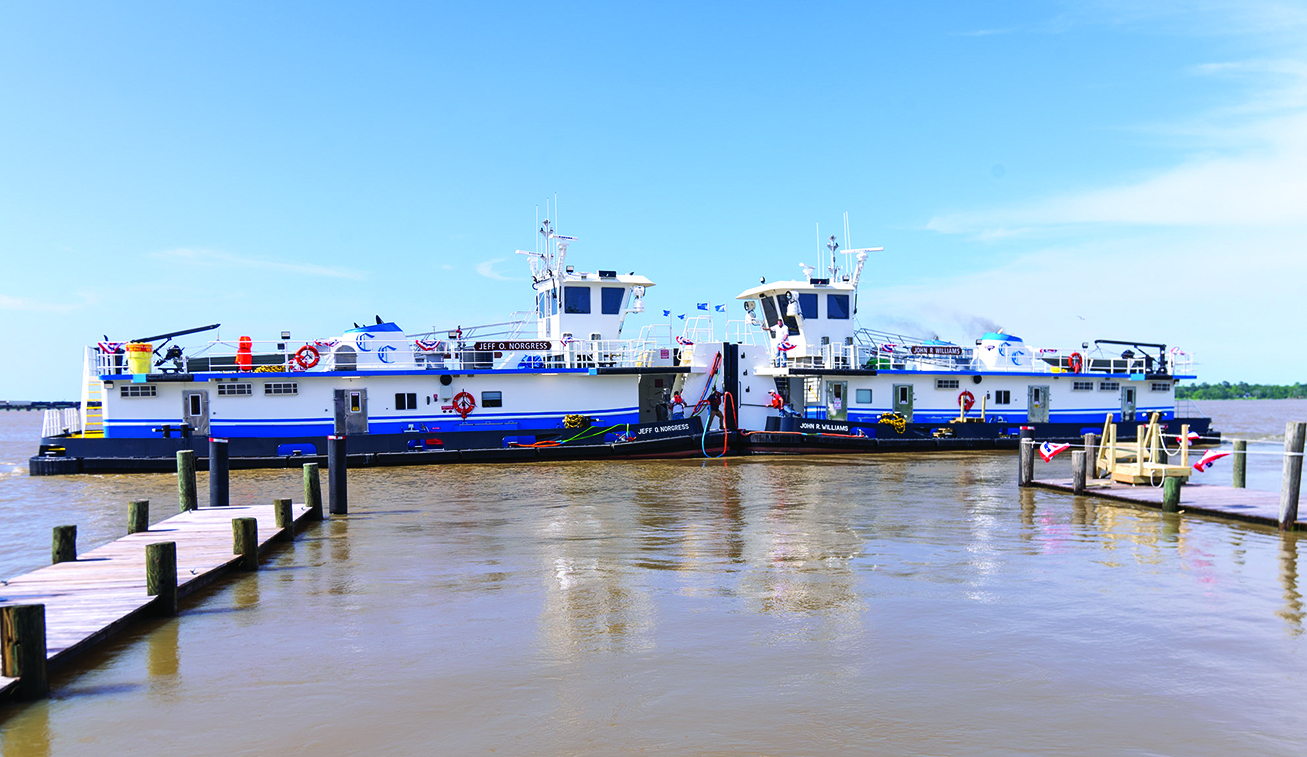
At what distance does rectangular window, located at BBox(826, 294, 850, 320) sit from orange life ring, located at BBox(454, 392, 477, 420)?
12.1 metres

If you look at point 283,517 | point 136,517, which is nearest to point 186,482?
point 136,517

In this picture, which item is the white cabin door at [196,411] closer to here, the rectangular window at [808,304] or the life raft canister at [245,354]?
the life raft canister at [245,354]

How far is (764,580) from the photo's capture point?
34.0 ft

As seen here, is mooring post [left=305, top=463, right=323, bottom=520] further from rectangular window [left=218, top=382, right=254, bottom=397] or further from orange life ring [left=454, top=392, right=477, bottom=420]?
rectangular window [left=218, top=382, right=254, bottom=397]

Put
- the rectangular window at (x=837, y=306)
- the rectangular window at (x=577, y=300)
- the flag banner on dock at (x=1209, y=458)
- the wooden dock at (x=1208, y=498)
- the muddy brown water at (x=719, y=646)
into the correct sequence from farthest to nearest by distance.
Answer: the rectangular window at (x=837, y=306) < the rectangular window at (x=577, y=300) < the flag banner on dock at (x=1209, y=458) < the wooden dock at (x=1208, y=498) < the muddy brown water at (x=719, y=646)

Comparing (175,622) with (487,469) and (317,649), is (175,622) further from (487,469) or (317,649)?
(487,469)

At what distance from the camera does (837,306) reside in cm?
3136

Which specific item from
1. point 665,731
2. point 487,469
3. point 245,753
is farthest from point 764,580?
point 487,469

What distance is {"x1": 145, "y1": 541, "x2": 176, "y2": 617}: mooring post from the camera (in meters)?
8.83

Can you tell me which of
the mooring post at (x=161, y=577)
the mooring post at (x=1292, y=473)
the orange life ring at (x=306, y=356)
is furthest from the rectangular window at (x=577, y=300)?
the mooring post at (x=161, y=577)

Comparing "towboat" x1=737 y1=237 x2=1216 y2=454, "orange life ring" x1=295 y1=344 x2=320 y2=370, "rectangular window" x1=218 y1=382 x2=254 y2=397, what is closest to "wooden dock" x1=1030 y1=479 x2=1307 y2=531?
"towboat" x1=737 y1=237 x2=1216 y2=454

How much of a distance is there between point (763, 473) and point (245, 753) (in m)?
18.5

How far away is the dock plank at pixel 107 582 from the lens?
7750mm

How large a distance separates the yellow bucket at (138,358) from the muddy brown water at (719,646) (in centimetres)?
1228
